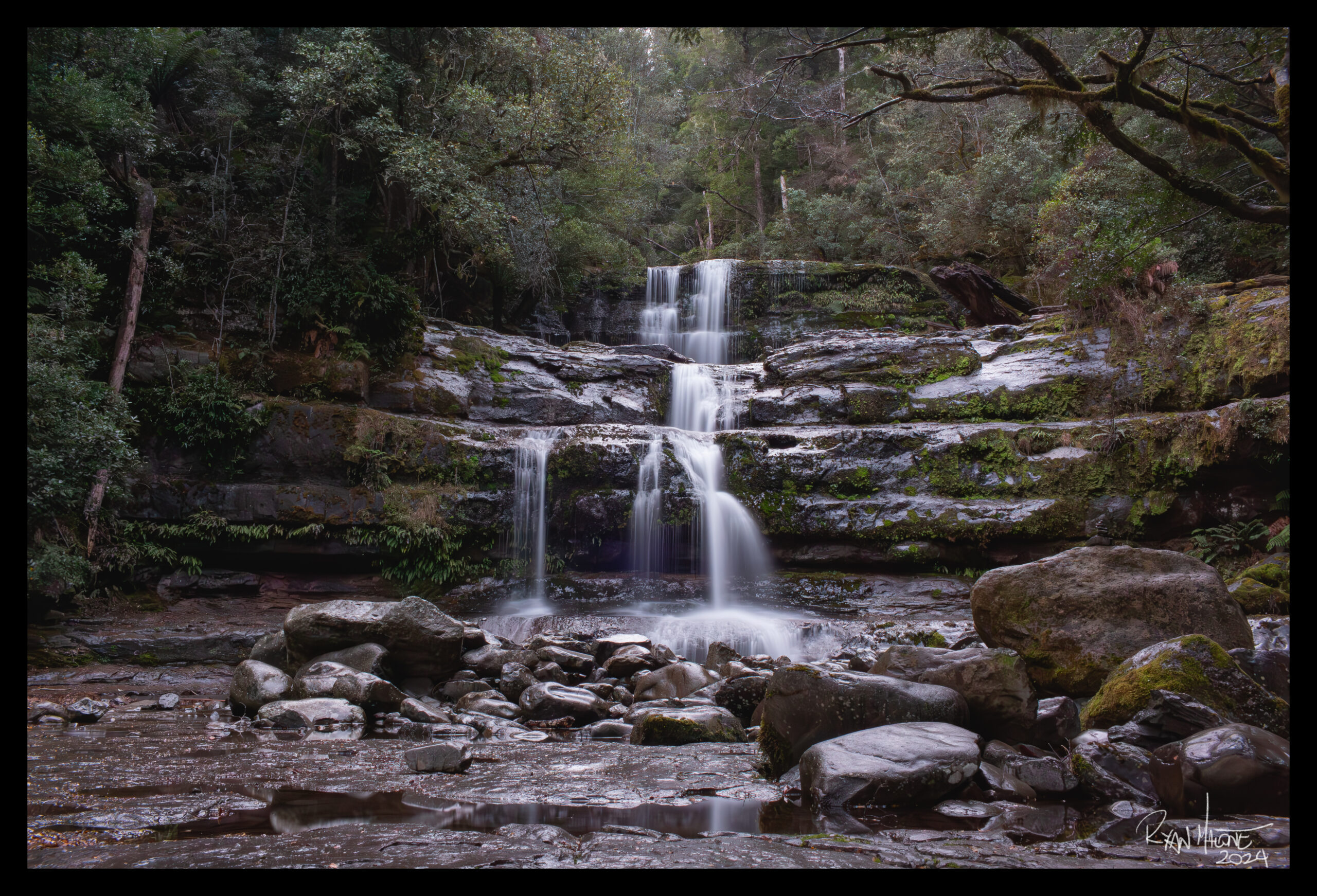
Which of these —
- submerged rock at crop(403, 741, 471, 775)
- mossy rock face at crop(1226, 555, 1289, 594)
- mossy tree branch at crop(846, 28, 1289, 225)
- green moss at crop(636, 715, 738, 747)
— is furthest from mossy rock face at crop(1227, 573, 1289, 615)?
submerged rock at crop(403, 741, 471, 775)

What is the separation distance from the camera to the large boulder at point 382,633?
690 centimetres

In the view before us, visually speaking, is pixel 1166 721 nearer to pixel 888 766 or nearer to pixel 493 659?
→ pixel 888 766

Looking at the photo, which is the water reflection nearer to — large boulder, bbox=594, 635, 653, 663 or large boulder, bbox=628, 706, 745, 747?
large boulder, bbox=628, 706, 745, 747

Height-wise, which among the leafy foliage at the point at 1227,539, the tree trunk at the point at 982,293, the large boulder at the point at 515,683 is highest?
the tree trunk at the point at 982,293

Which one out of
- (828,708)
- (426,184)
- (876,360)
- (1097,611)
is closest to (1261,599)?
(1097,611)

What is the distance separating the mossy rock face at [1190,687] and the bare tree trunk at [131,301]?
501 inches

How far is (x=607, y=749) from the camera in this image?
5.10 m

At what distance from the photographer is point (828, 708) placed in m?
4.24

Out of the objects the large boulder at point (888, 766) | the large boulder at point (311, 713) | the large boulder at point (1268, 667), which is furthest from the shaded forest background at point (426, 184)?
the large boulder at point (311, 713)

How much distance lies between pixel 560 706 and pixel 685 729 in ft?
4.66

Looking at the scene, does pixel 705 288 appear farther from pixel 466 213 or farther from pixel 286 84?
pixel 286 84

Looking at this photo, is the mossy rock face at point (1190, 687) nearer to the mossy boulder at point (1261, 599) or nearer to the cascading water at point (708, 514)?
the mossy boulder at point (1261, 599)

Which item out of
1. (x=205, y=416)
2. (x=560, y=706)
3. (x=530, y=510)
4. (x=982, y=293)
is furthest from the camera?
(x=982, y=293)
